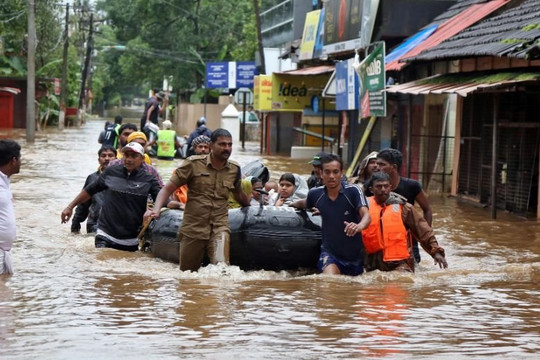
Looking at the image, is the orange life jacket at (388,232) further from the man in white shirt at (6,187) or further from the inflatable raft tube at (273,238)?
the man in white shirt at (6,187)

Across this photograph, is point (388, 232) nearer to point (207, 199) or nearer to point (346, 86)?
point (207, 199)

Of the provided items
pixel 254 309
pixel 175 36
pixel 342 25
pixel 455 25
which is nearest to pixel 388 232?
pixel 254 309

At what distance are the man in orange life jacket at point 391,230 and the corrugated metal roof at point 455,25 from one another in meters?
11.3

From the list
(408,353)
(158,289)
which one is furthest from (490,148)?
(408,353)

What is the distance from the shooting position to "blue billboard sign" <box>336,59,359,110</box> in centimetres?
2614

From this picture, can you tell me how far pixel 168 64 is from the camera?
71375 mm

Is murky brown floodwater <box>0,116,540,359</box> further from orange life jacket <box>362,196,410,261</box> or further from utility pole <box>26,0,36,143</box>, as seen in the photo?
utility pole <box>26,0,36,143</box>

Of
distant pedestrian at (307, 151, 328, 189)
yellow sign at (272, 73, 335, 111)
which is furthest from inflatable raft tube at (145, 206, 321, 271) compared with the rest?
yellow sign at (272, 73, 335, 111)

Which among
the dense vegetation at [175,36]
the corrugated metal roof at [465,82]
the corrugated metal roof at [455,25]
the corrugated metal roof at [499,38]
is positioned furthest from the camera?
the dense vegetation at [175,36]

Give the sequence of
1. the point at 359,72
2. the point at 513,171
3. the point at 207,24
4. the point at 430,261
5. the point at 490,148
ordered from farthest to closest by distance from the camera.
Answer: the point at 207,24
the point at 359,72
the point at 490,148
the point at 513,171
the point at 430,261

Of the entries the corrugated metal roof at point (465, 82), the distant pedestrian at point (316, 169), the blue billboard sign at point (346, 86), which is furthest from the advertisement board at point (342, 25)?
the distant pedestrian at point (316, 169)

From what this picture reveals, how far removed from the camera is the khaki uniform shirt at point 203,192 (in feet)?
32.6

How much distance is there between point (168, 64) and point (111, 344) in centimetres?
6509

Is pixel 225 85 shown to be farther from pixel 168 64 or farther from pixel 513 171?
pixel 513 171
